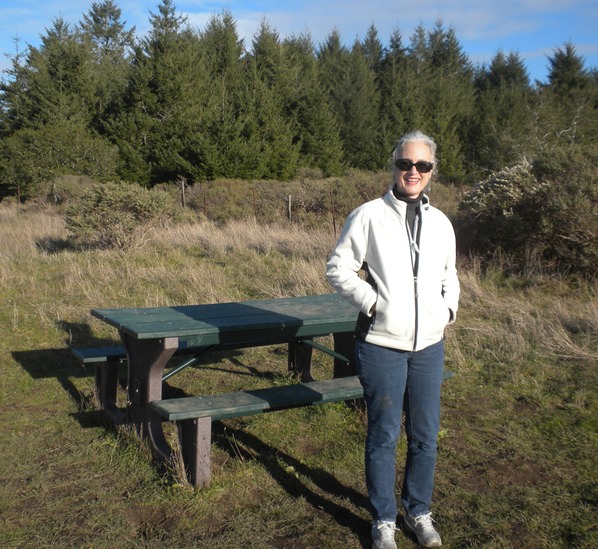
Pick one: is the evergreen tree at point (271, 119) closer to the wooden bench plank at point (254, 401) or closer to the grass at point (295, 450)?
the grass at point (295, 450)

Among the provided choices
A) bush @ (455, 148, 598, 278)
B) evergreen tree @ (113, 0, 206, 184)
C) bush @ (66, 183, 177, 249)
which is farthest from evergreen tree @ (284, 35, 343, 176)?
bush @ (455, 148, 598, 278)

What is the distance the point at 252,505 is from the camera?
11.4ft

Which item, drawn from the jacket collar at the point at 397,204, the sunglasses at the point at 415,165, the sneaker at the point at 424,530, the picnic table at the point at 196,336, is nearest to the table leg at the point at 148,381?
the picnic table at the point at 196,336

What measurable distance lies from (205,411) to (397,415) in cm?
104

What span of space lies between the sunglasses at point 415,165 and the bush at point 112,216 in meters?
8.92

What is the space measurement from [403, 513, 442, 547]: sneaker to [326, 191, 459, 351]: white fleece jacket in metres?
0.81

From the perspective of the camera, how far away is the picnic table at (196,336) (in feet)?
12.7

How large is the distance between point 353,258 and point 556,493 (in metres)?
1.71

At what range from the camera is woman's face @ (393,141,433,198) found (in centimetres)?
294

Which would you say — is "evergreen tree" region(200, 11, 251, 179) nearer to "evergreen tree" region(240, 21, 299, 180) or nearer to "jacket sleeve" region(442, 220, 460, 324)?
"evergreen tree" region(240, 21, 299, 180)

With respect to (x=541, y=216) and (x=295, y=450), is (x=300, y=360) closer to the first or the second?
(x=295, y=450)

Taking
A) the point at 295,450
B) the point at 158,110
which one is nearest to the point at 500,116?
the point at 158,110

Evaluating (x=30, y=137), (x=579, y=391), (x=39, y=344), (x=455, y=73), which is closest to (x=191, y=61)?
(x=30, y=137)

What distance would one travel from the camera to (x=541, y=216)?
903cm
